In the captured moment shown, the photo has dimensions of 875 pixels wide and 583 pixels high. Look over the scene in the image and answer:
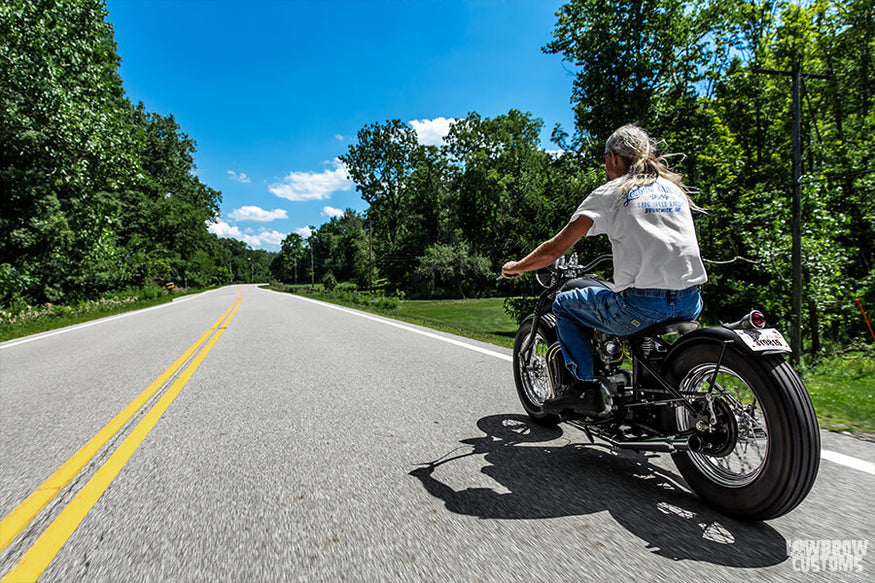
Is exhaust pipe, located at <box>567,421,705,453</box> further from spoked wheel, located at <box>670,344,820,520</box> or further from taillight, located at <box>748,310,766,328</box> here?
taillight, located at <box>748,310,766,328</box>

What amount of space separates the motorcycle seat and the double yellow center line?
9.49ft

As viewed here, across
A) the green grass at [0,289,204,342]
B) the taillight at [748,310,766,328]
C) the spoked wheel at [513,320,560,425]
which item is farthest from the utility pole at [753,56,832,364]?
the green grass at [0,289,204,342]

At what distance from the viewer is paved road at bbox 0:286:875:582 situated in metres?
1.70

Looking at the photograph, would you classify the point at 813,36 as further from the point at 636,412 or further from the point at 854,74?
the point at 636,412

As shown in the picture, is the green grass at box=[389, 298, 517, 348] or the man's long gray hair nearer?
the man's long gray hair

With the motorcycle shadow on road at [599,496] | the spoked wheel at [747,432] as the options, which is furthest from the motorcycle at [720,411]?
the motorcycle shadow on road at [599,496]

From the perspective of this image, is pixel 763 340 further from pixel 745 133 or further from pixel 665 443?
pixel 745 133

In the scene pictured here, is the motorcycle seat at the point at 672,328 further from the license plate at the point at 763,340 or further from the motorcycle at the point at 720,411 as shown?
the license plate at the point at 763,340

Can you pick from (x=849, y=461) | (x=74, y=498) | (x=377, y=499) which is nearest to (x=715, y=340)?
(x=849, y=461)

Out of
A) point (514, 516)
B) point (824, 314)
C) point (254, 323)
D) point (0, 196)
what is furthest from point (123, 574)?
point (0, 196)

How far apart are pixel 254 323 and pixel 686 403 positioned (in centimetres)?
1175

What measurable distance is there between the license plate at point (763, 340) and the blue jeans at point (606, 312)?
324 millimetres

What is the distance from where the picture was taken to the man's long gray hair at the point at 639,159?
2.33 meters

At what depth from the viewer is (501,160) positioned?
42.8 m
